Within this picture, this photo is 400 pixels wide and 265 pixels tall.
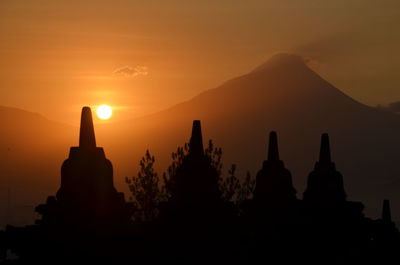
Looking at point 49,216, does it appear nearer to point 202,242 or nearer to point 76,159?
point 76,159

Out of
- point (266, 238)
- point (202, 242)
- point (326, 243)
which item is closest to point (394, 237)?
point (326, 243)

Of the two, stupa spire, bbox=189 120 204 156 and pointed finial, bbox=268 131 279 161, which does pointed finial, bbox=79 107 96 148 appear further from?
pointed finial, bbox=268 131 279 161

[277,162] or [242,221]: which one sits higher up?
[277,162]

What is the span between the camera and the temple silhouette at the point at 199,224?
2119 cm

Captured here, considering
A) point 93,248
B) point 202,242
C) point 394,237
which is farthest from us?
point 394,237

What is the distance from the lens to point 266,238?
23406mm

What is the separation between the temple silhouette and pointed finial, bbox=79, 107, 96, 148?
0.02 m

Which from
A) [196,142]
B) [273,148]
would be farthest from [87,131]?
[273,148]

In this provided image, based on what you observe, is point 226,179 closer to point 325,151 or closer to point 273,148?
point 325,151

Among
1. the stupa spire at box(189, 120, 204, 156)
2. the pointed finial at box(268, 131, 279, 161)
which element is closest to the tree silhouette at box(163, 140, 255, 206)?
the pointed finial at box(268, 131, 279, 161)

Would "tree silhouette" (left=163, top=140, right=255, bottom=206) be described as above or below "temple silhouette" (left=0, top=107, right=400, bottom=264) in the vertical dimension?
above

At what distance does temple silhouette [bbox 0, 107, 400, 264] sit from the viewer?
21.2 m

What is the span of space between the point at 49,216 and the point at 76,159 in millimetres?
1409

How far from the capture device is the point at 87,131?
22422 millimetres
